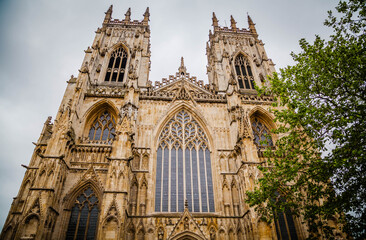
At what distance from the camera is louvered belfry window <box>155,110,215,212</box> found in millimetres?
15328

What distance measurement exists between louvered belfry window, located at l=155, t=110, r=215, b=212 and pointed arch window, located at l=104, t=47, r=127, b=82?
8219 mm

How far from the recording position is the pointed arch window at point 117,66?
23203 millimetres

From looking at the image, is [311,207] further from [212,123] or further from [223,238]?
[212,123]

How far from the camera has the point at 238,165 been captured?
15953 mm

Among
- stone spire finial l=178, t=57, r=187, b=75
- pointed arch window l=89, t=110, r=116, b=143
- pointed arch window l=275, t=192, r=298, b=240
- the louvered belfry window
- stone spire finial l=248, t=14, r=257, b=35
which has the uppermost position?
stone spire finial l=248, t=14, r=257, b=35

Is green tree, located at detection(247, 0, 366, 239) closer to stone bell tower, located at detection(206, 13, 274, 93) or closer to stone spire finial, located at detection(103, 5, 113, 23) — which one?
stone bell tower, located at detection(206, 13, 274, 93)

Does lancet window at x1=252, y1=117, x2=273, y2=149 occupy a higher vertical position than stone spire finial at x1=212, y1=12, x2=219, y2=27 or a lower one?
lower

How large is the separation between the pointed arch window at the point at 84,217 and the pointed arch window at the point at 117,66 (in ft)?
39.2

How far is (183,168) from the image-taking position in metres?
16.7

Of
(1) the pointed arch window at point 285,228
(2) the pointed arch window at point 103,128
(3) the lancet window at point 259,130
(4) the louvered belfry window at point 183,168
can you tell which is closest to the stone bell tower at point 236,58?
(3) the lancet window at point 259,130

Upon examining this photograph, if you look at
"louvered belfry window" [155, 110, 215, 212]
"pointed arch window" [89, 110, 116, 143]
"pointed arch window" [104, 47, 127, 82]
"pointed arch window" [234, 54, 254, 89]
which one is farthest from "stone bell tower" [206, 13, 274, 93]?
"pointed arch window" [89, 110, 116, 143]

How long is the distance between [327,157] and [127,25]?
1028 inches


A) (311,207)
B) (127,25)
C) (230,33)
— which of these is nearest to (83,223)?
(311,207)

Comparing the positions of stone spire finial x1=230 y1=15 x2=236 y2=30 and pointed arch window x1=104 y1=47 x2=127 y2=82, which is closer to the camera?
pointed arch window x1=104 y1=47 x2=127 y2=82
